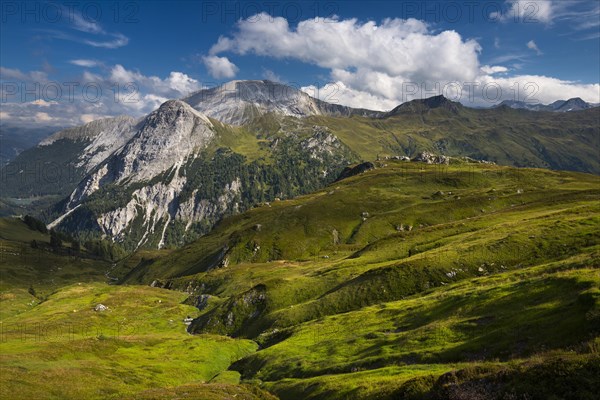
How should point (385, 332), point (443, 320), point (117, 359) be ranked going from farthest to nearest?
point (117, 359) → point (385, 332) → point (443, 320)

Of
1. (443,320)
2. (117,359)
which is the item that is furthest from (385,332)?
(117,359)

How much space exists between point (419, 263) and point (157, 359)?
59.8 meters

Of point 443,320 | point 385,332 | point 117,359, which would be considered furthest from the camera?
point 117,359

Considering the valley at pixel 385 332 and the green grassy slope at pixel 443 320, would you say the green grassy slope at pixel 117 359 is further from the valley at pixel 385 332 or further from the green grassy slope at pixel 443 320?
the green grassy slope at pixel 443 320

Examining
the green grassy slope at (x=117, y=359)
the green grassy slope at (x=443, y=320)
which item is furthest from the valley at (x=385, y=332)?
the green grassy slope at (x=117, y=359)

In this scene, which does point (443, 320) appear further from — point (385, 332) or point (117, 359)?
point (117, 359)

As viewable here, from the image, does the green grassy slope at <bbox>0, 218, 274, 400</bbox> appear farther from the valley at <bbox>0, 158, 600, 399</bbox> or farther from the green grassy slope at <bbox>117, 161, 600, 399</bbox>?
the green grassy slope at <bbox>117, 161, 600, 399</bbox>

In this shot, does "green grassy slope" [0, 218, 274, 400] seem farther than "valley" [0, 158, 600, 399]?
Yes

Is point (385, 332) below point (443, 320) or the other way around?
below

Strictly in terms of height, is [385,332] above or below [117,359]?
above

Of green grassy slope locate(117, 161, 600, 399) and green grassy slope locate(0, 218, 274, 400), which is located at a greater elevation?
green grassy slope locate(117, 161, 600, 399)

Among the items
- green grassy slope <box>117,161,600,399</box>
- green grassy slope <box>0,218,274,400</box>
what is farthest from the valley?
green grassy slope <box>0,218,274,400</box>

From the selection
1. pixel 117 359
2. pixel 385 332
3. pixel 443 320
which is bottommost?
pixel 117 359

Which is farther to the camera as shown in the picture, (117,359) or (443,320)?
(117,359)
